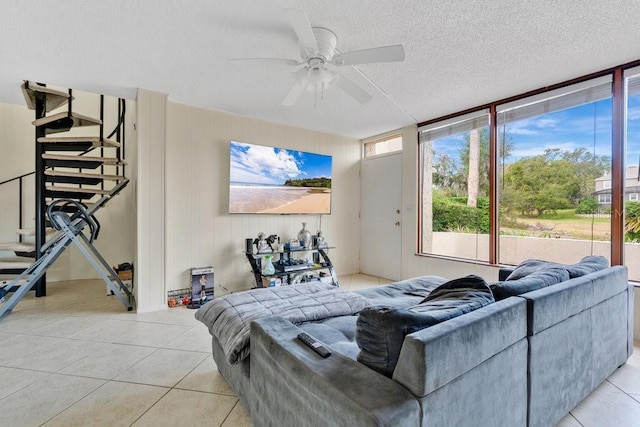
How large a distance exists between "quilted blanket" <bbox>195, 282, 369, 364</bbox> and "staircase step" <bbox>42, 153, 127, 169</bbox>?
2.48m

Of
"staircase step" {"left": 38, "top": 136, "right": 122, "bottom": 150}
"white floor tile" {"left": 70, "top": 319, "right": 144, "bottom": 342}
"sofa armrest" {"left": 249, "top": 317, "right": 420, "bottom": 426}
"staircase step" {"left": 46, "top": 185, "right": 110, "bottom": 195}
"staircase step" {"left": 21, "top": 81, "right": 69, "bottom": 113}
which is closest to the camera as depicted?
"sofa armrest" {"left": 249, "top": 317, "right": 420, "bottom": 426}

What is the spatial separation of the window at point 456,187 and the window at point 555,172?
0.22m

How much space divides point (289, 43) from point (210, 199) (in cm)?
224

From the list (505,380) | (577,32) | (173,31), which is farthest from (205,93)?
(505,380)

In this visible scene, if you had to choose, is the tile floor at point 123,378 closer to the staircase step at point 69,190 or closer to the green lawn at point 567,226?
the green lawn at point 567,226

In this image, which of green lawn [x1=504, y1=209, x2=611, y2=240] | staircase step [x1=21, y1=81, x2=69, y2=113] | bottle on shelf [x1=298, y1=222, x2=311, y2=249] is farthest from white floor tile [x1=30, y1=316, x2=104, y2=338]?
green lawn [x1=504, y1=209, x2=611, y2=240]

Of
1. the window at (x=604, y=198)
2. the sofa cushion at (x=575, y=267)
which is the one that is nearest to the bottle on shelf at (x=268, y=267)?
the sofa cushion at (x=575, y=267)

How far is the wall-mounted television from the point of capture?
3916 mm

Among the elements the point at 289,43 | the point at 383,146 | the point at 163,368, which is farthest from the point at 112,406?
the point at 383,146

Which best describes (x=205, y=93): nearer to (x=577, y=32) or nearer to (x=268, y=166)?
(x=268, y=166)

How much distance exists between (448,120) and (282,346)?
382 cm

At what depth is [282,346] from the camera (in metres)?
1.19

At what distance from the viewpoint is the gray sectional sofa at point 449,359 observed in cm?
92

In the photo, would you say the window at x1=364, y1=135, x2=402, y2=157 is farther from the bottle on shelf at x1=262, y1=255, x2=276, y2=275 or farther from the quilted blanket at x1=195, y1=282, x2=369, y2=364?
the quilted blanket at x1=195, y1=282, x2=369, y2=364
